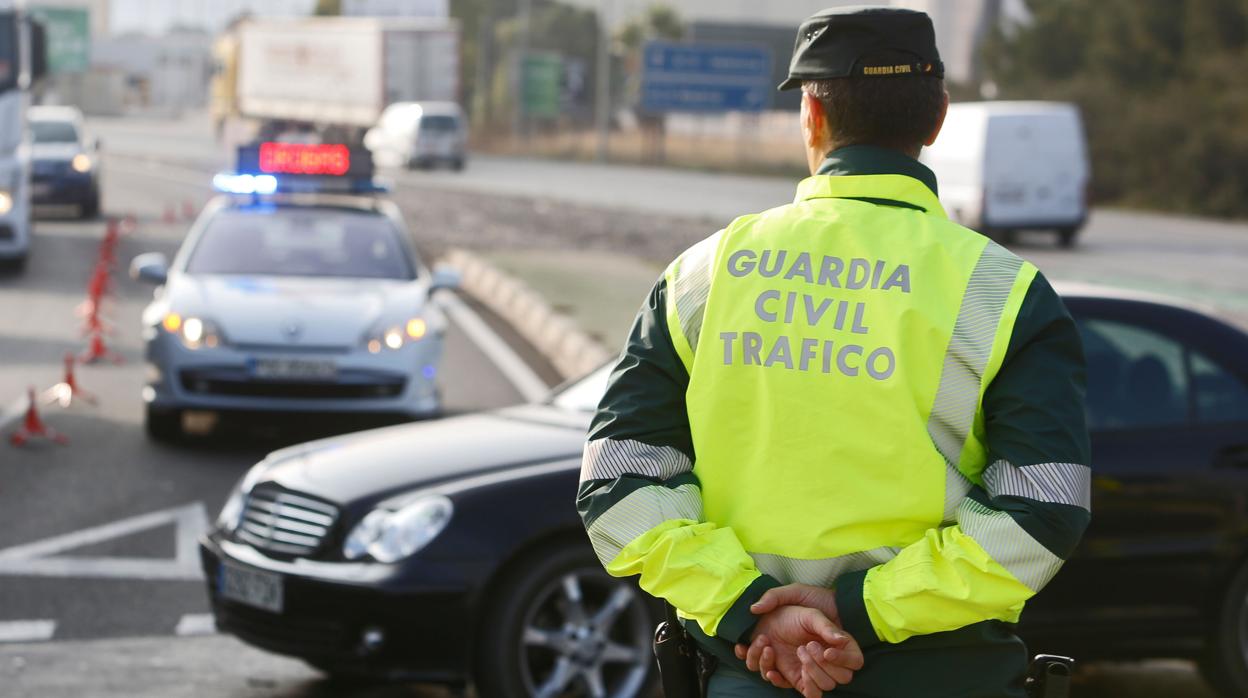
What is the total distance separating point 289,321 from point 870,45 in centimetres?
841

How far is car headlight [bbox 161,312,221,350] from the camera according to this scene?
10711mm

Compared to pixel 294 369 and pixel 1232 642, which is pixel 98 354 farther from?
pixel 1232 642

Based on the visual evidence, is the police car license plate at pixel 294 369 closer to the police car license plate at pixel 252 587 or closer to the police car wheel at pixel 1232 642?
the police car license plate at pixel 252 587

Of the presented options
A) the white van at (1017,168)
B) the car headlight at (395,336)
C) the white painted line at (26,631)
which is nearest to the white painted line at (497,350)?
the car headlight at (395,336)

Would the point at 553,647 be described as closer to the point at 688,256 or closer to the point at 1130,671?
the point at 1130,671

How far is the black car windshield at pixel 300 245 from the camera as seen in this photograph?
462 inches

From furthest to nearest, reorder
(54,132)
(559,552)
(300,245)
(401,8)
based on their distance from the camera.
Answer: (401,8) → (54,132) → (300,245) → (559,552)

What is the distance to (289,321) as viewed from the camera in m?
10.8

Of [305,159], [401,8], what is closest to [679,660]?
[305,159]

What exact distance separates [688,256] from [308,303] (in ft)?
27.8

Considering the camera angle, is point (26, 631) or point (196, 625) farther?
point (196, 625)

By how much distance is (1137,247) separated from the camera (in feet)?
105

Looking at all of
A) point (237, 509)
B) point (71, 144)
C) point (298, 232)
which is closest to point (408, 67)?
point (71, 144)

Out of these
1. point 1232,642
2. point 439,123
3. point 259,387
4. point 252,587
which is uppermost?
point 252,587
